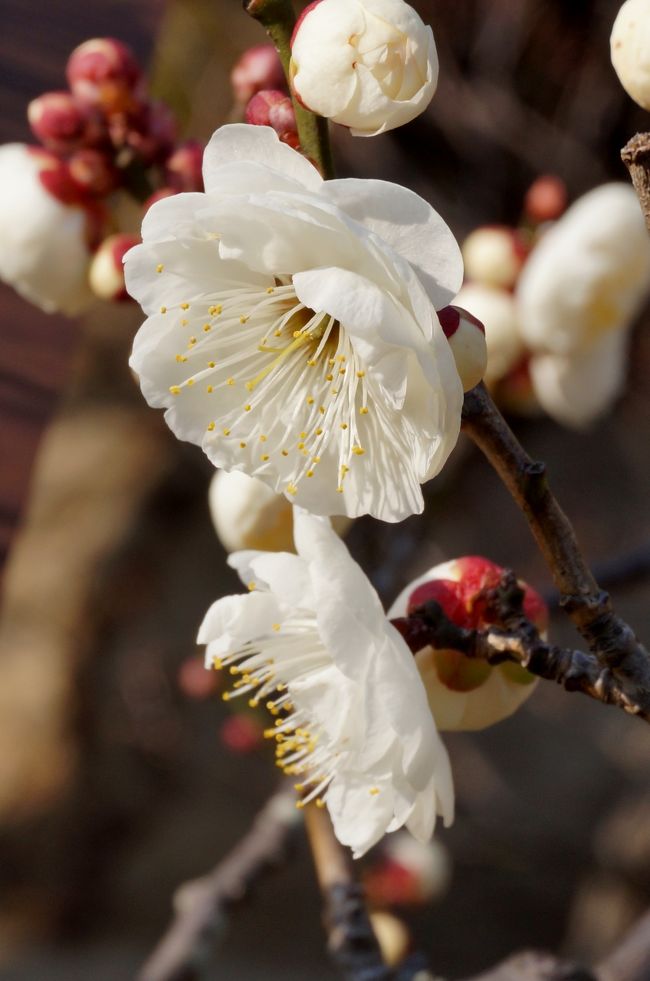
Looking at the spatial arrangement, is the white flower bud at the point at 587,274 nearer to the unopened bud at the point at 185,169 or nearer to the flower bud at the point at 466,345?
the unopened bud at the point at 185,169

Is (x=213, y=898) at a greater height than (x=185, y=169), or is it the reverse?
(x=185, y=169)

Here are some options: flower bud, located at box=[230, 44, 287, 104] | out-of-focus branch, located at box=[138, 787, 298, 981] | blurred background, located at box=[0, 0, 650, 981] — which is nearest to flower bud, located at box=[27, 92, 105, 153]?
flower bud, located at box=[230, 44, 287, 104]

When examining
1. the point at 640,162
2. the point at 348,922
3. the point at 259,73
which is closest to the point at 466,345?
the point at 640,162

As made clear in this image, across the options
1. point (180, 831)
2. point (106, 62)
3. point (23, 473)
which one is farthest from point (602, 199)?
point (180, 831)

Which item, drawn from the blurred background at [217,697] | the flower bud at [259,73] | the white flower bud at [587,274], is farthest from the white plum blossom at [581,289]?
the blurred background at [217,697]

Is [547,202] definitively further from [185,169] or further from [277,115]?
[277,115]

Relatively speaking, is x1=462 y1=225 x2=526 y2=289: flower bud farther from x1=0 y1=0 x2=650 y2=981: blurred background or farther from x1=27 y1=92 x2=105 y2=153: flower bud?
x1=0 y1=0 x2=650 y2=981: blurred background
